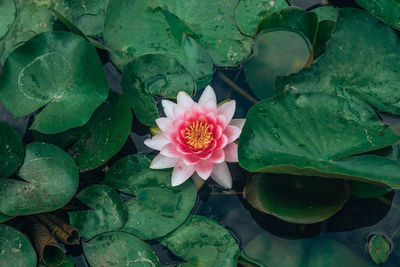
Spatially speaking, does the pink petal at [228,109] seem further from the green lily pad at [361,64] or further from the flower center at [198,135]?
the green lily pad at [361,64]

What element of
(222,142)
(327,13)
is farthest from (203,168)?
(327,13)

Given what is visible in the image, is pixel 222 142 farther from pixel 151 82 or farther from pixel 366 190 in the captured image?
pixel 366 190

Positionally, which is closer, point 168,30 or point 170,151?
point 170,151

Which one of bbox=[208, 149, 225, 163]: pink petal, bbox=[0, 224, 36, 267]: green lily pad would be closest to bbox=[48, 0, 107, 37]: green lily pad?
bbox=[208, 149, 225, 163]: pink petal

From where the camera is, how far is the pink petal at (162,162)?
2.48 m

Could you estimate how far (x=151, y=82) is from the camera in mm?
2662

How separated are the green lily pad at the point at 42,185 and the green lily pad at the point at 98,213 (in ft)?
0.43

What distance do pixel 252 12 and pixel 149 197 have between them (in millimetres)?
1554

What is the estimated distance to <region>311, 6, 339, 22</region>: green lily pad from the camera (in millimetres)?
2770

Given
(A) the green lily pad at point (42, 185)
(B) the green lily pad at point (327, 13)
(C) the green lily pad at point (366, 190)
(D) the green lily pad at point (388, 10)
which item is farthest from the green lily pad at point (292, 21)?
(A) the green lily pad at point (42, 185)

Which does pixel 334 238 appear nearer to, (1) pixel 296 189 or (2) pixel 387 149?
(1) pixel 296 189

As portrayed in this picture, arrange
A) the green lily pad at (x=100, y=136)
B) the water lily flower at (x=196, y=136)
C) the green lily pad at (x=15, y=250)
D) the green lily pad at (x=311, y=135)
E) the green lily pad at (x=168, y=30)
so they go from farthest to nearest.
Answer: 1. the green lily pad at (x=168, y=30)
2. the green lily pad at (x=100, y=136)
3. the green lily pad at (x=15, y=250)
4. the water lily flower at (x=196, y=136)
5. the green lily pad at (x=311, y=135)

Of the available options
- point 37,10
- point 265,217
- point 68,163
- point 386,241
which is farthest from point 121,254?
point 37,10

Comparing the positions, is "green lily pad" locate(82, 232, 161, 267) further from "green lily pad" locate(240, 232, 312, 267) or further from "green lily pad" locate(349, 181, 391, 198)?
"green lily pad" locate(349, 181, 391, 198)
